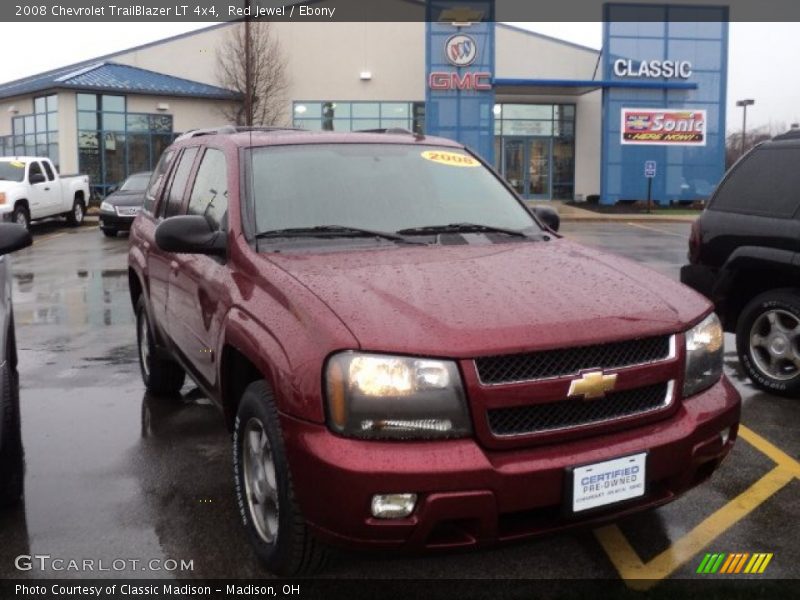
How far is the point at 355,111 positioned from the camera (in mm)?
34031

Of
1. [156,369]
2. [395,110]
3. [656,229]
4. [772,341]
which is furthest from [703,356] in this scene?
[395,110]

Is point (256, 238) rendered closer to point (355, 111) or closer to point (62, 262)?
point (62, 262)

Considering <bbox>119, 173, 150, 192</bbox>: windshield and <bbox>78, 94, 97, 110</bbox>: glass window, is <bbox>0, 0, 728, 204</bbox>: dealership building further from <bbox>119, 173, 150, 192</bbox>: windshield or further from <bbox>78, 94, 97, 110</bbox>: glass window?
<bbox>119, 173, 150, 192</bbox>: windshield

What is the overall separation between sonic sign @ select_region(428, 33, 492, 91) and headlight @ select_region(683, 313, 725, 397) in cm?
2907

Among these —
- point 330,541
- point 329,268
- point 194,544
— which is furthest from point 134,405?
point 330,541

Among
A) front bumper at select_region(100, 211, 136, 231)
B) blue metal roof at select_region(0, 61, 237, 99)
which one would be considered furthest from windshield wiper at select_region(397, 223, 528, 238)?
blue metal roof at select_region(0, 61, 237, 99)

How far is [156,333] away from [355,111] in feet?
97.6

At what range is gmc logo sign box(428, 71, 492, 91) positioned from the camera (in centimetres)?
3133

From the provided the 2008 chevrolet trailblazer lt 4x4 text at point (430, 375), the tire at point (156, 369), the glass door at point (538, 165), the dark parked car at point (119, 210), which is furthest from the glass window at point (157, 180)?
the glass door at point (538, 165)

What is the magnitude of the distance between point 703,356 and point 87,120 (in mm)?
31038

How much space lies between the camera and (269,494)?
3.23 metres

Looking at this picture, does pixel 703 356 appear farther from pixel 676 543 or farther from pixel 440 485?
pixel 440 485

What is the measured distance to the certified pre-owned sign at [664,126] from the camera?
32188 millimetres

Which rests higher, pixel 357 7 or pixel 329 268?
pixel 357 7
